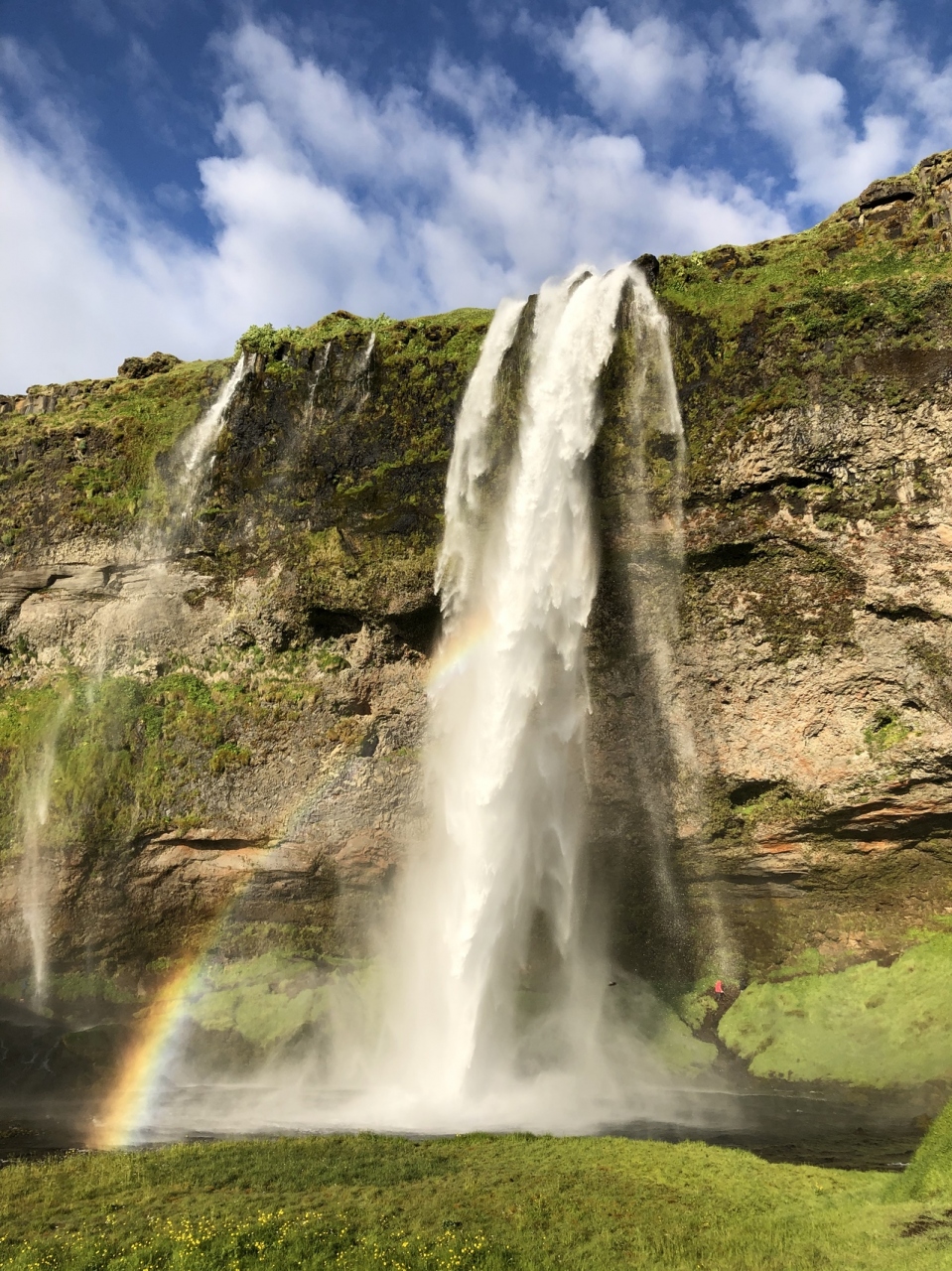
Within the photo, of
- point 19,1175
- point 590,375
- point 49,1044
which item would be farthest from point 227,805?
point 590,375

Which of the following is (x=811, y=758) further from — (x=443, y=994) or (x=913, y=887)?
(x=443, y=994)

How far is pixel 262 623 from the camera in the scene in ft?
81.6

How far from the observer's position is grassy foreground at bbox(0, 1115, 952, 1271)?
339 inches

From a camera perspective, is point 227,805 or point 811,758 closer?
point 811,758

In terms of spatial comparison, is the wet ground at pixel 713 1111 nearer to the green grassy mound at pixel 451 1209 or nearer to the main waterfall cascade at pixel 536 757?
the green grassy mound at pixel 451 1209

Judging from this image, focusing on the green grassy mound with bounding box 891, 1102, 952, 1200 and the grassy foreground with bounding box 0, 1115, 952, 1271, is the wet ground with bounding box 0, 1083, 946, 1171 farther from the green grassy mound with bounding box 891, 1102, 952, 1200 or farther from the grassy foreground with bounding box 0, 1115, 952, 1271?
the grassy foreground with bounding box 0, 1115, 952, 1271

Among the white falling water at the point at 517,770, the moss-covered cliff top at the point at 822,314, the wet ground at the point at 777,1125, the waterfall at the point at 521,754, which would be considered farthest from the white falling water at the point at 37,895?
the moss-covered cliff top at the point at 822,314

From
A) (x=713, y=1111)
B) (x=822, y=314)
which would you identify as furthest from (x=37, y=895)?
(x=822, y=314)

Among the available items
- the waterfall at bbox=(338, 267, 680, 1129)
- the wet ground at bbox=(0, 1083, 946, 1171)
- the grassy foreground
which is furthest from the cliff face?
the grassy foreground

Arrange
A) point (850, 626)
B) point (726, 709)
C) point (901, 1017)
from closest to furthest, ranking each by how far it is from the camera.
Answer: point (901, 1017), point (850, 626), point (726, 709)

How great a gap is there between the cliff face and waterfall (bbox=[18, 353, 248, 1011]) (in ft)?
0.65

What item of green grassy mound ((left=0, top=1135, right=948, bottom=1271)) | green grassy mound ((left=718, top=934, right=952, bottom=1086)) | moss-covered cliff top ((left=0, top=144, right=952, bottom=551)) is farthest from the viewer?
moss-covered cliff top ((left=0, top=144, right=952, bottom=551))

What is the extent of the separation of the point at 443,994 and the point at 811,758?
11.3 metres

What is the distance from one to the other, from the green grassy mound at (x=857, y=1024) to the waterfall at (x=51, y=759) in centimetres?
1940
